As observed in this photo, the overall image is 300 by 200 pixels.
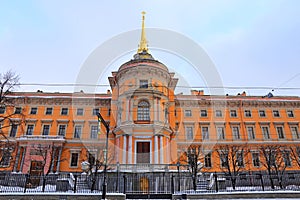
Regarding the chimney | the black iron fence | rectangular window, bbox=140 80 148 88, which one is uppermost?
the chimney

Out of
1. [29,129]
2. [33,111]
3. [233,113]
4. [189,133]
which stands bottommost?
[189,133]

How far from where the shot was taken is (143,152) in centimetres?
2742

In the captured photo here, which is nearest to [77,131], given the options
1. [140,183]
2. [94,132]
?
[94,132]

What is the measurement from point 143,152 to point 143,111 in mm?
5272

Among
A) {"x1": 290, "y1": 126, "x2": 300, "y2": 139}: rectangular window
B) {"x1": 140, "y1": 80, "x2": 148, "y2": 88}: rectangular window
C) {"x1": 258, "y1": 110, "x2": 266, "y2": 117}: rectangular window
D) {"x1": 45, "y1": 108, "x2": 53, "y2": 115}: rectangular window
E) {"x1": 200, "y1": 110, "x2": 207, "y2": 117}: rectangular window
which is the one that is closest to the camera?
{"x1": 140, "y1": 80, "x2": 148, "y2": 88}: rectangular window

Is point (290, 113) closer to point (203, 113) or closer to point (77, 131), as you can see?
point (203, 113)

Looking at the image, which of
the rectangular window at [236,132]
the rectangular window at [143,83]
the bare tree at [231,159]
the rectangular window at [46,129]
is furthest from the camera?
the rectangular window at [236,132]

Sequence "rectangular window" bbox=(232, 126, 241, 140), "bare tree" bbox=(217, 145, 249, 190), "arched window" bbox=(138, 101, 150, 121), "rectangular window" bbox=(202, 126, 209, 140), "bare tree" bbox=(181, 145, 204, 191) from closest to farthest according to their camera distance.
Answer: "bare tree" bbox=(181, 145, 204, 191), "bare tree" bbox=(217, 145, 249, 190), "arched window" bbox=(138, 101, 150, 121), "rectangular window" bbox=(202, 126, 209, 140), "rectangular window" bbox=(232, 126, 241, 140)

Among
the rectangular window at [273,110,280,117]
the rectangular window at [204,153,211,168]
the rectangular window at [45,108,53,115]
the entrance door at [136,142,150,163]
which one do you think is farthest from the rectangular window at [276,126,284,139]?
the rectangular window at [45,108,53,115]

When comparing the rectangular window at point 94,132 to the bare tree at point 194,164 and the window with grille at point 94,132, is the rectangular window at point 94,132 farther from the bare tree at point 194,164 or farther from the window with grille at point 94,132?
the bare tree at point 194,164

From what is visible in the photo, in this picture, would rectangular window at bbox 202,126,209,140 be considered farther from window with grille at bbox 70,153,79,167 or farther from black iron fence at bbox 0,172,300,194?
window with grille at bbox 70,153,79,167

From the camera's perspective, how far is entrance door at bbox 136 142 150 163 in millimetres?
26984

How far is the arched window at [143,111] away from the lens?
2898 centimetres

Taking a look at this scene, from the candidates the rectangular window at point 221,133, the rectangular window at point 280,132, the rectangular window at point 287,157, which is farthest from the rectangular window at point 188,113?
the rectangular window at point 280,132
